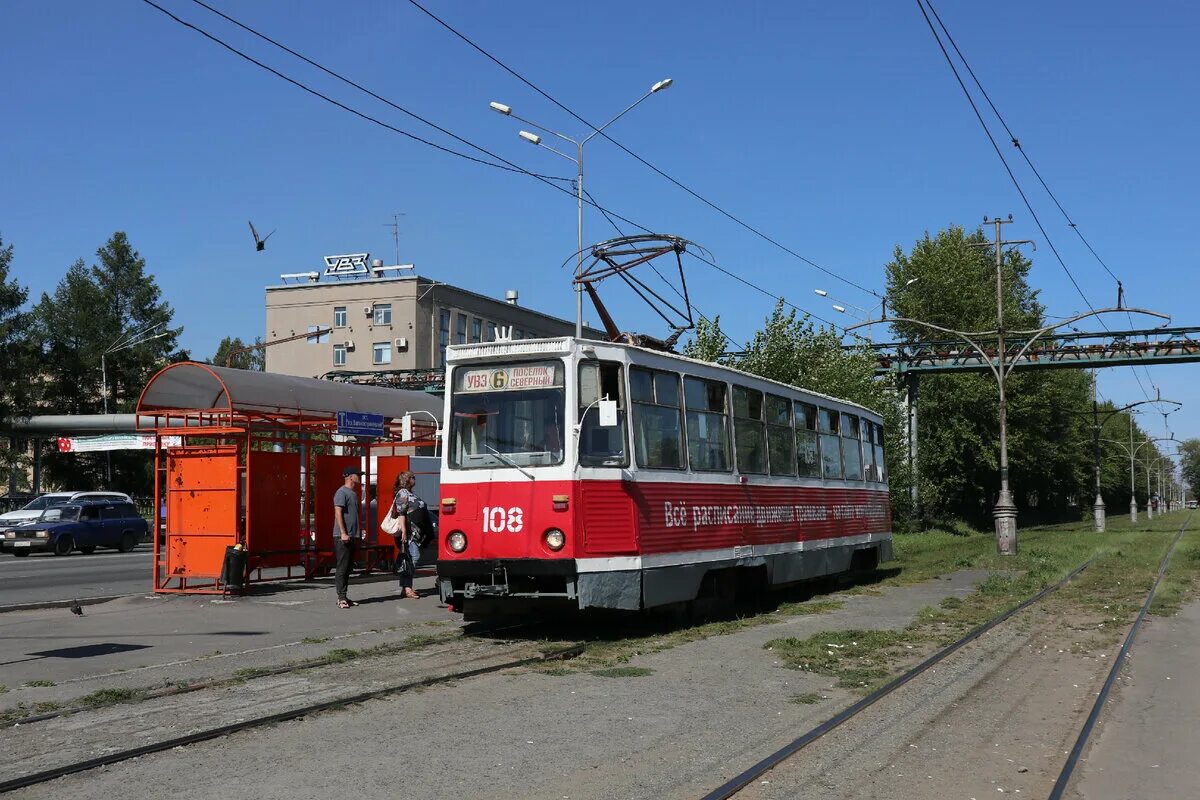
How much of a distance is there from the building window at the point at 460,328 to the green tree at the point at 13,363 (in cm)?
2713

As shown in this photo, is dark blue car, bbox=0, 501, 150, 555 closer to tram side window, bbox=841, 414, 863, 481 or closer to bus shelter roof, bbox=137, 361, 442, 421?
bus shelter roof, bbox=137, 361, 442, 421

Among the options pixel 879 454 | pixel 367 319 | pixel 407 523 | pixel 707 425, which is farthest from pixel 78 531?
pixel 367 319

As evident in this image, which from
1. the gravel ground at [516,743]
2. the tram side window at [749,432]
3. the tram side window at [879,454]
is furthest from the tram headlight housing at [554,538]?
the tram side window at [879,454]

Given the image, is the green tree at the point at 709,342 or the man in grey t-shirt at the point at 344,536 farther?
the green tree at the point at 709,342

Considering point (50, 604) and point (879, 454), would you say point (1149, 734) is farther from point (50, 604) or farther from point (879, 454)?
point (879, 454)

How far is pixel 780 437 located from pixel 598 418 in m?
5.24

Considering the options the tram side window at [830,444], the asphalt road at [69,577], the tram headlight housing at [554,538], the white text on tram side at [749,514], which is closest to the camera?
the tram headlight housing at [554,538]

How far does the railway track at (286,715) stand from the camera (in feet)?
21.2

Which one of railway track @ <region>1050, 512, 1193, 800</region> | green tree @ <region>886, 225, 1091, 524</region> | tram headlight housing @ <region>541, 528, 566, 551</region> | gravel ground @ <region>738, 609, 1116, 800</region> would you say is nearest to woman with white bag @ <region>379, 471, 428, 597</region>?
tram headlight housing @ <region>541, 528, 566, 551</region>

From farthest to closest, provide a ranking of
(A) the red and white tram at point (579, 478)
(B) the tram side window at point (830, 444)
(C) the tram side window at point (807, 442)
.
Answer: (B) the tram side window at point (830, 444) → (C) the tram side window at point (807, 442) → (A) the red and white tram at point (579, 478)

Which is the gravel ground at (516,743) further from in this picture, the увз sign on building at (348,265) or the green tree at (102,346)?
the увз sign on building at (348,265)

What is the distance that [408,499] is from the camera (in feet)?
56.9

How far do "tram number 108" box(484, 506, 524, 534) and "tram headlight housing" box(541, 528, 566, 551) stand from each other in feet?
1.05

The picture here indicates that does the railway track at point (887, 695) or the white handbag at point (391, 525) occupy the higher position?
the white handbag at point (391, 525)
